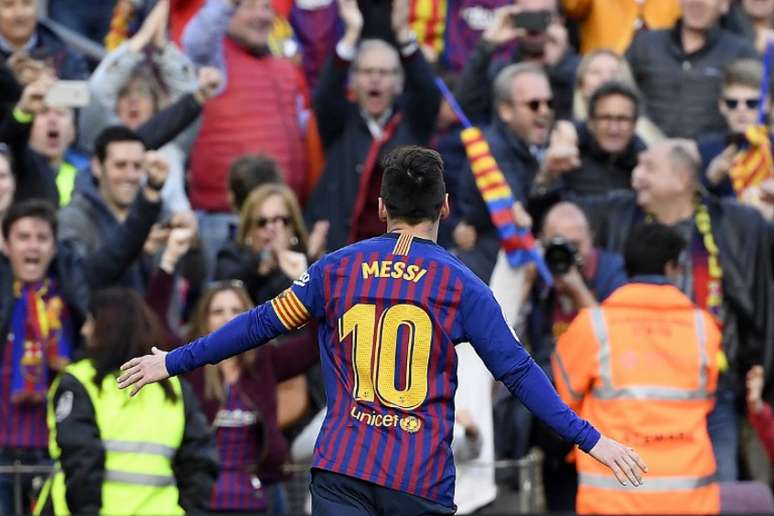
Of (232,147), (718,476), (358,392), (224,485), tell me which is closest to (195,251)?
(232,147)

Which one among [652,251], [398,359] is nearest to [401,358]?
[398,359]

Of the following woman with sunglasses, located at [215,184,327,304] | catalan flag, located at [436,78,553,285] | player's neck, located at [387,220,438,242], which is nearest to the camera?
player's neck, located at [387,220,438,242]

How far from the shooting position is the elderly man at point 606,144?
10578mm

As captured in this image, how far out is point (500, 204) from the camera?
32.2 feet

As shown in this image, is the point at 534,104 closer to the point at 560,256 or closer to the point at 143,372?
the point at 560,256

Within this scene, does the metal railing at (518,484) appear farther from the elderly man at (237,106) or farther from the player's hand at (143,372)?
the player's hand at (143,372)

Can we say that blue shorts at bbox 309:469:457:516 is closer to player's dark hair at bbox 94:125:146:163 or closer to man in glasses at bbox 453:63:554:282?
man in glasses at bbox 453:63:554:282

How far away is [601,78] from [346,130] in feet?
5.39

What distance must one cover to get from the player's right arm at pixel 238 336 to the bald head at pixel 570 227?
155 inches

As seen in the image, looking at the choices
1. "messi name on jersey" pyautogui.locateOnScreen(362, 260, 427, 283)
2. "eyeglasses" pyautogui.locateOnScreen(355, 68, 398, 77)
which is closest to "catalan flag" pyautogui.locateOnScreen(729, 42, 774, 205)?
"eyeglasses" pyautogui.locateOnScreen(355, 68, 398, 77)

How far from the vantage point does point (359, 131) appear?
36.4ft

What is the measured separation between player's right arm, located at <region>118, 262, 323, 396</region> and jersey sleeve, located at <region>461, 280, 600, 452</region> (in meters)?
0.52

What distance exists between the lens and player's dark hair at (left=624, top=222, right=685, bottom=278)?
8383 mm

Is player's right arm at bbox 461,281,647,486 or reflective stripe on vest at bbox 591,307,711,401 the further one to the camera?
reflective stripe on vest at bbox 591,307,711,401
